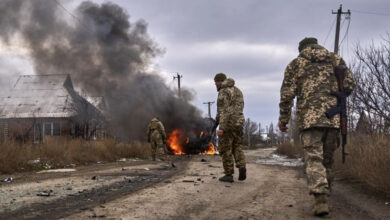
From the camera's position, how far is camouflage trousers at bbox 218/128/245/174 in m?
6.60

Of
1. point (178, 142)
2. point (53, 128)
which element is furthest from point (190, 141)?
point (53, 128)

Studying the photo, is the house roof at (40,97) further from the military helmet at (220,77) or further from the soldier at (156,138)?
the military helmet at (220,77)

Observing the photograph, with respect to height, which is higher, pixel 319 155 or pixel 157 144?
pixel 319 155

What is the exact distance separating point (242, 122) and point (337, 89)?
2.58 meters

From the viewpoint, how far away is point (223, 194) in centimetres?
518

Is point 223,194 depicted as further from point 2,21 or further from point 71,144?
point 2,21

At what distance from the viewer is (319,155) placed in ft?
13.7

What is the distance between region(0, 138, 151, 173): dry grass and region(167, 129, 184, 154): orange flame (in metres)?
5.39

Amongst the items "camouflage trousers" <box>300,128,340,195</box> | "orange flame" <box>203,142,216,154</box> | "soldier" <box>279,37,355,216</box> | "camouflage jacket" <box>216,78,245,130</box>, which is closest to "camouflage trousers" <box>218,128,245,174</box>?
"camouflage jacket" <box>216,78,245,130</box>

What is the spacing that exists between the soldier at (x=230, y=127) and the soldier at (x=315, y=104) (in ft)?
6.97

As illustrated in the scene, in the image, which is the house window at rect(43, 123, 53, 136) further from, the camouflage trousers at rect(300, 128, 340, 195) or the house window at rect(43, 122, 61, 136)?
the camouflage trousers at rect(300, 128, 340, 195)

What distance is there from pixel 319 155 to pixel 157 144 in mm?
10837

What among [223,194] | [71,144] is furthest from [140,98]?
[223,194]

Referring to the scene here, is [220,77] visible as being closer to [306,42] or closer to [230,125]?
[230,125]
